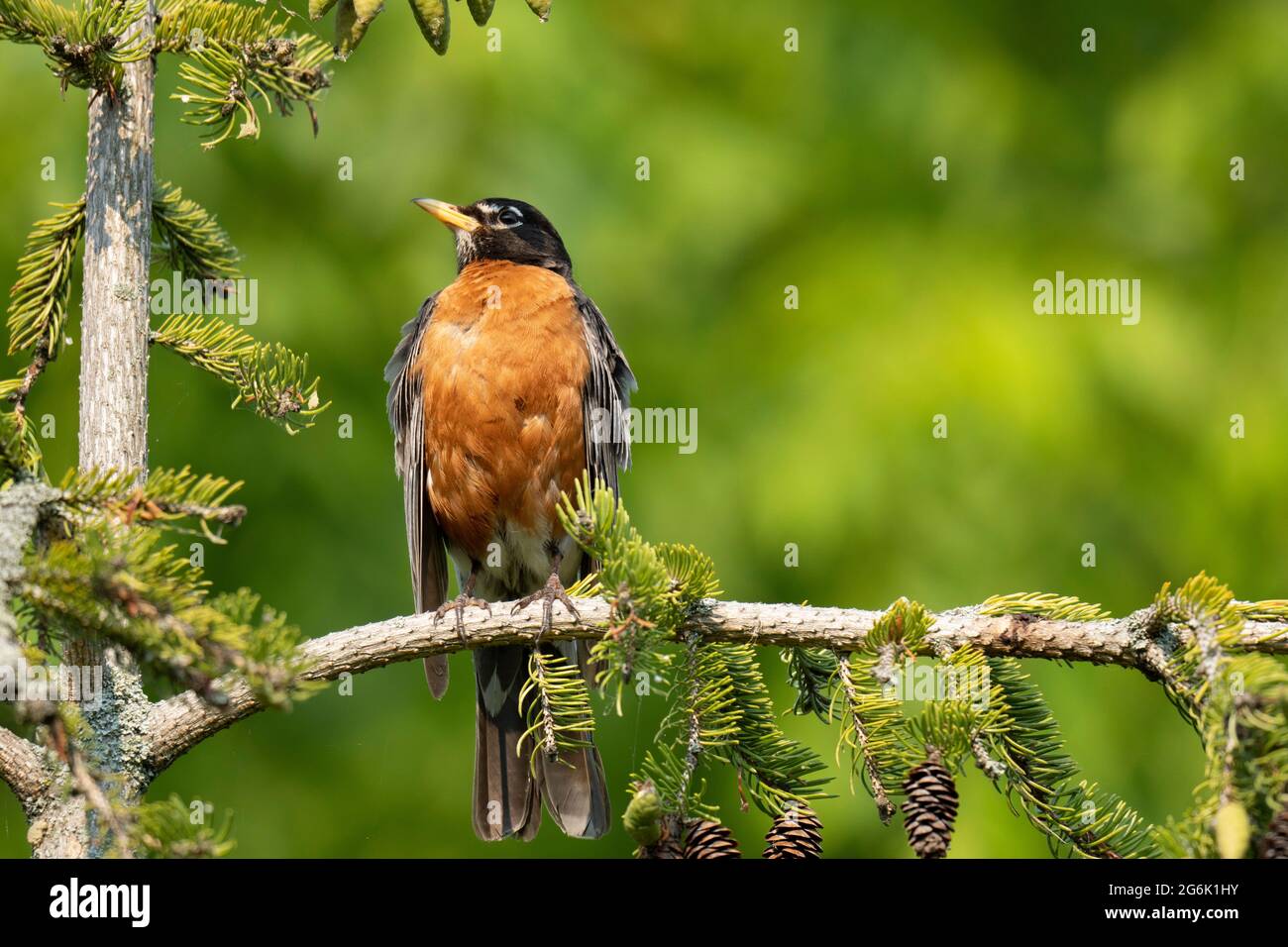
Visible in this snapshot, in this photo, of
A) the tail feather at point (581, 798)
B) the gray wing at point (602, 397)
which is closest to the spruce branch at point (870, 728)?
the tail feather at point (581, 798)

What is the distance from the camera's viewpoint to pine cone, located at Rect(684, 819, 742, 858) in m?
2.26

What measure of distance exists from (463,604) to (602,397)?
1.33m

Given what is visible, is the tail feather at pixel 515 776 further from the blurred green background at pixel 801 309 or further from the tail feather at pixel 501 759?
the blurred green background at pixel 801 309

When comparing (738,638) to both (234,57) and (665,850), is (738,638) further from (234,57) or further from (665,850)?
(234,57)

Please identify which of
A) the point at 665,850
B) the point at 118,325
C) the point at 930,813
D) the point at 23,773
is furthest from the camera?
the point at 118,325

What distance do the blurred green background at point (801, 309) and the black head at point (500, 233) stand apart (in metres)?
1.39

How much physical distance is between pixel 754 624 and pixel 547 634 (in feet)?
1.63

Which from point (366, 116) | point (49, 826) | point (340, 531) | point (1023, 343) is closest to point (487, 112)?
point (366, 116)

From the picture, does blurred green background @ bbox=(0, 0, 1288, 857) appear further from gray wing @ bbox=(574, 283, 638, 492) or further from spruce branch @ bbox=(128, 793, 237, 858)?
spruce branch @ bbox=(128, 793, 237, 858)

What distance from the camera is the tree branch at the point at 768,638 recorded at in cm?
243

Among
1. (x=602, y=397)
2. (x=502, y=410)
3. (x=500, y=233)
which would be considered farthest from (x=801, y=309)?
(x=502, y=410)

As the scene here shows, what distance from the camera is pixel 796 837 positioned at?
2.34m

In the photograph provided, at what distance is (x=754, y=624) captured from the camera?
2670mm

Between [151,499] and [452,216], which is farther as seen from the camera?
[452,216]
